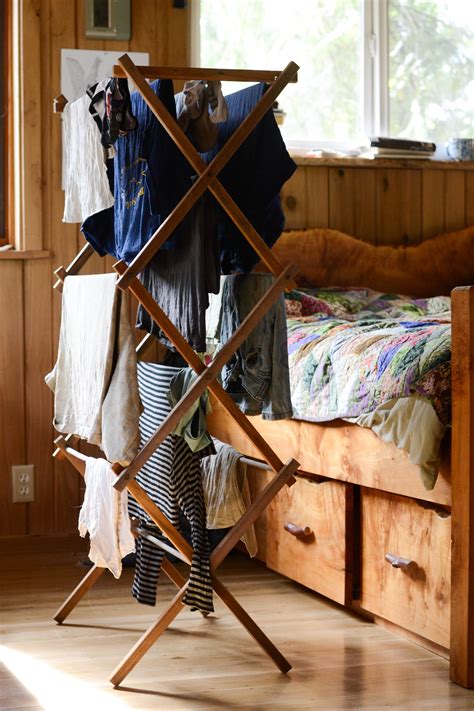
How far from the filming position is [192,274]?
7.04 feet

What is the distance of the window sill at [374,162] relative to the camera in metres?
3.89

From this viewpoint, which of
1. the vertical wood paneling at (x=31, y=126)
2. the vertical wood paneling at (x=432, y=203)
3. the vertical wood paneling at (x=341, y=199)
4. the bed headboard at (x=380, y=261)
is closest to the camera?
the vertical wood paneling at (x=31, y=126)

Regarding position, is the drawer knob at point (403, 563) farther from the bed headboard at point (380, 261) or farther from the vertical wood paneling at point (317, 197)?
the vertical wood paneling at point (317, 197)

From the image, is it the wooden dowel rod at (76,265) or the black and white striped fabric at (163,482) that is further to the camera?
the wooden dowel rod at (76,265)

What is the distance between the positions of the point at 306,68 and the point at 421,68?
1.64 ft

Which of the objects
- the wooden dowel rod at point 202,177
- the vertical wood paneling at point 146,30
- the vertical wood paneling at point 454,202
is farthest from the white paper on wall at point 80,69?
the wooden dowel rod at point 202,177

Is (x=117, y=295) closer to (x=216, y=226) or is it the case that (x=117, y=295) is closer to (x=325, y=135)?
(x=216, y=226)

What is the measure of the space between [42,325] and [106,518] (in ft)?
4.61

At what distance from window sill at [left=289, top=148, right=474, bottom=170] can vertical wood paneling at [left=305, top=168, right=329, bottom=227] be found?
0.15 feet

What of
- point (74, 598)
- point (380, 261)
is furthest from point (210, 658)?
point (380, 261)

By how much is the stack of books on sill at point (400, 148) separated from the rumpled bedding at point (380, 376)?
940 mm

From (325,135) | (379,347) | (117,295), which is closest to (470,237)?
(325,135)

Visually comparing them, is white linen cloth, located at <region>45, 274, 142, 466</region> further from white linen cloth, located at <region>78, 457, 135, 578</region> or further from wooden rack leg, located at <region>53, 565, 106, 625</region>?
wooden rack leg, located at <region>53, 565, 106, 625</region>

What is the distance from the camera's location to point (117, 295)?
2205mm
